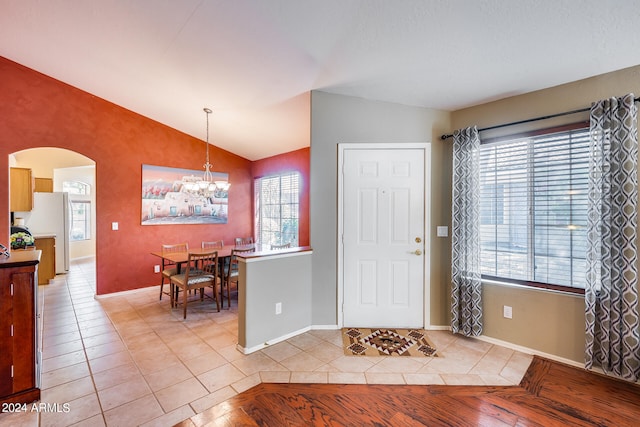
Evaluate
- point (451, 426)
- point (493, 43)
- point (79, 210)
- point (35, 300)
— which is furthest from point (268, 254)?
point (79, 210)

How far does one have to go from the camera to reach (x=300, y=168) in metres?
5.09

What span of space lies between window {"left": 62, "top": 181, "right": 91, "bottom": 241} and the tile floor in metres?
5.44

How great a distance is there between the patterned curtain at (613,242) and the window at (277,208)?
4.01m

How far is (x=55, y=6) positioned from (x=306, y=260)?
332 centimetres

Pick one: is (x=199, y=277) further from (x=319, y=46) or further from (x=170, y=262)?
(x=319, y=46)

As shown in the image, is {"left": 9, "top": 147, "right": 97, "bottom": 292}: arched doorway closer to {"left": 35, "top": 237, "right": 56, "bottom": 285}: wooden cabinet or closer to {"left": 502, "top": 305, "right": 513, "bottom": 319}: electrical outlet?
{"left": 35, "top": 237, "right": 56, "bottom": 285}: wooden cabinet

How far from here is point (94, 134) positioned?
416 cm

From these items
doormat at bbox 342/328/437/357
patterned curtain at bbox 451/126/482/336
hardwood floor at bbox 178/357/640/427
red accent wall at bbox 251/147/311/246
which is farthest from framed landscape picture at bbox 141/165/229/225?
patterned curtain at bbox 451/126/482/336

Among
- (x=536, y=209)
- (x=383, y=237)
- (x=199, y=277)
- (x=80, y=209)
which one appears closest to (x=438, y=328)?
(x=383, y=237)

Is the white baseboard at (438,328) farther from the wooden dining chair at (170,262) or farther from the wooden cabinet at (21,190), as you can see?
the wooden cabinet at (21,190)

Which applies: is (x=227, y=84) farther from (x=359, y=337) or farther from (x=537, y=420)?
(x=537, y=420)

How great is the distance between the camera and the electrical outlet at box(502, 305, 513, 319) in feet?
8.97

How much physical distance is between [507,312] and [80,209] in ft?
33.3

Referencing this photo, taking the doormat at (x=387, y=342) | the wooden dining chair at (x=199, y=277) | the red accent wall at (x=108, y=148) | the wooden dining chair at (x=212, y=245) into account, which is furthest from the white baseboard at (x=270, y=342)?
the red accent wall at (x=108, y=148)
